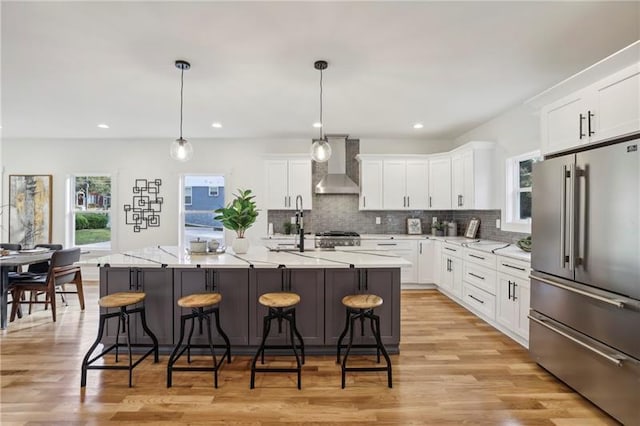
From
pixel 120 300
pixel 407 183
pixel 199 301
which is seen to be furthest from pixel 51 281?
pixel 407 183

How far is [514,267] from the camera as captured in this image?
3201 millimetres

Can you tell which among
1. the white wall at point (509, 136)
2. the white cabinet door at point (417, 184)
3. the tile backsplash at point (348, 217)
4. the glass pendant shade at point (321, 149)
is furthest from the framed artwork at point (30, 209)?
the white wall at point (509, 136)

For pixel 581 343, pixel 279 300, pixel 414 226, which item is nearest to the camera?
pixel 581 343

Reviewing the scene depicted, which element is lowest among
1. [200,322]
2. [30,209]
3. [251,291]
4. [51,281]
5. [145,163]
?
[200,322]

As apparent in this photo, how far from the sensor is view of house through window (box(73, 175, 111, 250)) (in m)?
6.12

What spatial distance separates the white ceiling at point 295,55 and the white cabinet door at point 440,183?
1069 millimetres

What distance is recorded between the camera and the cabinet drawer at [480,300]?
143 inches

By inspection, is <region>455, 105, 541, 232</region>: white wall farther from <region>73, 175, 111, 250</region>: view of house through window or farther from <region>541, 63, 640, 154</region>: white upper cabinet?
<region>73, 175, 111, 250</region>: view of house through window

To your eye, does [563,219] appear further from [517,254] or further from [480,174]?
[480,174]

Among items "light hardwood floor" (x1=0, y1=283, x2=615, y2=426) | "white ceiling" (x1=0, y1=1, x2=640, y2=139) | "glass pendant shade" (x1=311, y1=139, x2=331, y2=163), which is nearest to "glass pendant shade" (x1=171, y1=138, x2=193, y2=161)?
"white ceiling" (x1=0, y1=1, x2=640, y2=139)

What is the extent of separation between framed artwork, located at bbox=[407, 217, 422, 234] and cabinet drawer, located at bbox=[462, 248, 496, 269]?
152 cm

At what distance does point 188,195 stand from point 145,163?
1010 mm

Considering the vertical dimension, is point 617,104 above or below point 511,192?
above

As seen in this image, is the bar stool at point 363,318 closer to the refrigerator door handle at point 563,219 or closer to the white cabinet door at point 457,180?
the refrigerator door handle at point 563,219
